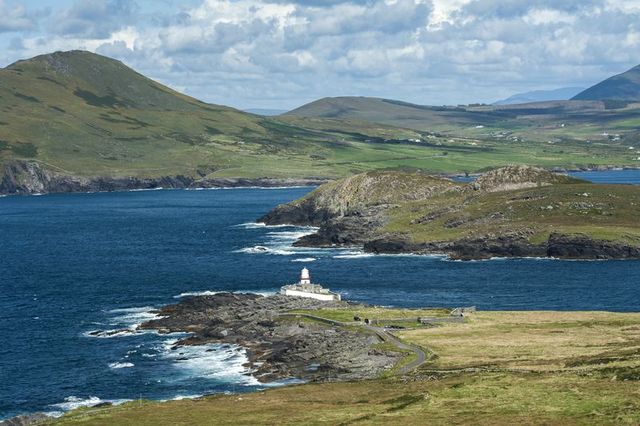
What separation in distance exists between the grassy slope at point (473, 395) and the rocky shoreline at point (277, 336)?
827 centimetres

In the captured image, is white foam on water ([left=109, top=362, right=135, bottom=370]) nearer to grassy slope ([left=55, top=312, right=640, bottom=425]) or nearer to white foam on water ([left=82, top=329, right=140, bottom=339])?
white foam on water ([left=82, top=329, right=140, bottom=339])

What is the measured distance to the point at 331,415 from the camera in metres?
87.9

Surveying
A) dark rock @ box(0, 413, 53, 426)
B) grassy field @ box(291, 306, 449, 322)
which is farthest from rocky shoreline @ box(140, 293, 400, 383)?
dark rock @ box(0, 413, 53, 426)

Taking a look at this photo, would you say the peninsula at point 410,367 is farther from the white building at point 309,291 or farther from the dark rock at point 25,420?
the white building at point 309,291

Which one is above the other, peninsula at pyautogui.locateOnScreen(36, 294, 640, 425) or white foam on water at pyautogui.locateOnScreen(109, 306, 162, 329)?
peninsula at pyautogui.locateOnScreen(36, 294, 640, 425)

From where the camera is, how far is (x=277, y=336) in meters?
140

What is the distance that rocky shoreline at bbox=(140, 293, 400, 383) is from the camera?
11869 centimetres

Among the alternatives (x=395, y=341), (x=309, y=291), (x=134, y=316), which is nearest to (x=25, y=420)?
(x=395, y=341)

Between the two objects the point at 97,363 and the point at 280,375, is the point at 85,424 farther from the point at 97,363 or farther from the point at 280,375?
the point at 97,363

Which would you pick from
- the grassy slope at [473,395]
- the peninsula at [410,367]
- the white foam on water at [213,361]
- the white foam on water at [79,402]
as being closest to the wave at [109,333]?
the peninsula at [410,367]

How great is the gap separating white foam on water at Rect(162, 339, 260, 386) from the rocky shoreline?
1.20 metres

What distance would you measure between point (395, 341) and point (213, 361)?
2308 cm

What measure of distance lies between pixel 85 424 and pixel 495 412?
35.6m

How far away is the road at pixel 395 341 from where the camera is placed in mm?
112500
